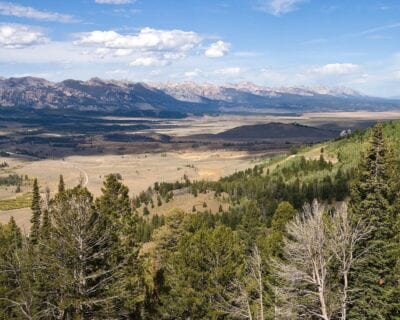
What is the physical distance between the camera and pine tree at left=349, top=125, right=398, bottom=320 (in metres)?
37.9

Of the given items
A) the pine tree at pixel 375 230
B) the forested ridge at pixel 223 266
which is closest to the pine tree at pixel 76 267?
the forested ridge at pixel 223 266

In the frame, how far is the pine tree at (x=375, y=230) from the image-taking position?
37.9 m

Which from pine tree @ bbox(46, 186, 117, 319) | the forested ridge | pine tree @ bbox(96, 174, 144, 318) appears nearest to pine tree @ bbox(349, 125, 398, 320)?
the forested ridge

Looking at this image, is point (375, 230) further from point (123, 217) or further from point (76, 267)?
point (123, 217)

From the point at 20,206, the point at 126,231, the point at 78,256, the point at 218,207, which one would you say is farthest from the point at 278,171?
the point at 78,256

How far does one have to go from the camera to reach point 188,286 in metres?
43.6

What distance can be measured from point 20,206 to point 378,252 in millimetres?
177272

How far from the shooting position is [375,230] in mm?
39625

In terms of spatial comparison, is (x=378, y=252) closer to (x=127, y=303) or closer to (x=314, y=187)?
(x=127, y=303)

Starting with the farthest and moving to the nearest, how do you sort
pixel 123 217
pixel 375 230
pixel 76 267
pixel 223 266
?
pixel 123 217 → pixel 223 266 → pixel 375 230 → pixel 76 267

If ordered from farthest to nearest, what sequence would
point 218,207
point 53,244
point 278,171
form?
point 278,171, point 218,207, point 53,244

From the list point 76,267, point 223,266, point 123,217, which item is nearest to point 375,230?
point 223,266

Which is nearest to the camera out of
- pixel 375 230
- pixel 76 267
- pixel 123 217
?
pixel 76 267

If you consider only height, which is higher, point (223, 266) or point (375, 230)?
point (375, 230)
